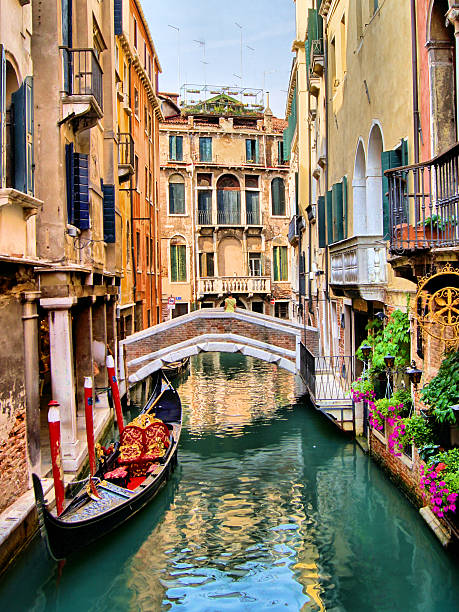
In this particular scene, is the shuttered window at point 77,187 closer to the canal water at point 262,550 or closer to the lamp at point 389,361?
the canal water at point 262,550

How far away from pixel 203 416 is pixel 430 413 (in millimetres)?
7874

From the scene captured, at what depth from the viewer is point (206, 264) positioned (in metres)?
25.7

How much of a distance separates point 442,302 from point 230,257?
21404 millimetres

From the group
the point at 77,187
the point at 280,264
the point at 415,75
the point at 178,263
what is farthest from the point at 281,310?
the point at 415,75

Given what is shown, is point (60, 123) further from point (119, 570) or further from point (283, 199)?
point (283, 199)

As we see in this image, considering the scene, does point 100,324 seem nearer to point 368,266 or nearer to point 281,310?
point 368,266

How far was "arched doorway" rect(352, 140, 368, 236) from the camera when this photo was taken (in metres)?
9.46

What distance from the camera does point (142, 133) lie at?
59.8 feet

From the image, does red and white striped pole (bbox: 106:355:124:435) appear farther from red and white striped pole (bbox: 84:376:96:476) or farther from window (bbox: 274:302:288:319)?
window (bbox: 274:302:288:319)

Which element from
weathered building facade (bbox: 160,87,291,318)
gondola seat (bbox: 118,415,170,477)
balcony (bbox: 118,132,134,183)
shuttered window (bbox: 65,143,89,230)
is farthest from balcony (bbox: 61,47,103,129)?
weathered building facade (bbox: 160,87,291,318)

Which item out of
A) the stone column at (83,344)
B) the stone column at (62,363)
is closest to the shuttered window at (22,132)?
the stone column at (62,363)

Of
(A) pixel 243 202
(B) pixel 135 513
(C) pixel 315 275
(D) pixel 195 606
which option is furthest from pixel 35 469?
(A) pixel 243 202

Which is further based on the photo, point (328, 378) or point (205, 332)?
point (205, 332)

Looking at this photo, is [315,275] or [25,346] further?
[315,275]
